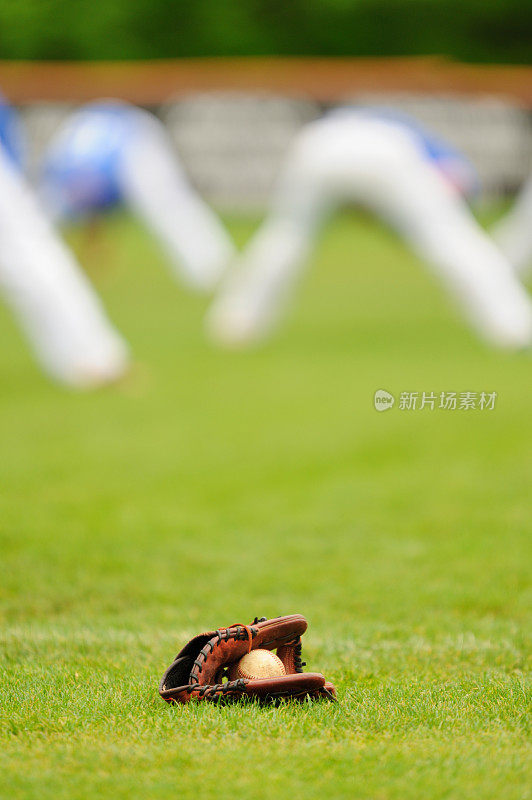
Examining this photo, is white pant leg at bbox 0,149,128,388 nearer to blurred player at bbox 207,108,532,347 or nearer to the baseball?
blurred player at bbox 207,108,532,347

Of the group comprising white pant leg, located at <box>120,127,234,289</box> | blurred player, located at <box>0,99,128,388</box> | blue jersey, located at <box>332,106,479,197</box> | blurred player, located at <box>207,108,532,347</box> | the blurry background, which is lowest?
blurred player, located at <box>0,99,128,388</box>

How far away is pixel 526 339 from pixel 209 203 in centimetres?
1475

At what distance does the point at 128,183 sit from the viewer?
13875 mm

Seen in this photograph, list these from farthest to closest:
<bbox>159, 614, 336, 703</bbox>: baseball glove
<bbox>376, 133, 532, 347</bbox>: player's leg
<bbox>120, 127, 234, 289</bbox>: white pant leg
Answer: <bbox>120, 127, 234, 289</bbox>: white pant leg < <bbox>376, 133, 532, 347</bbox>: player's leg < <bbox>159, 614, 336, 703</bbox>: baseball glove

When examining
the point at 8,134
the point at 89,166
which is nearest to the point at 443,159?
the point at 8,134

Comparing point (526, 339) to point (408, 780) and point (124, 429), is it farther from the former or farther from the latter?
point (408, 780)

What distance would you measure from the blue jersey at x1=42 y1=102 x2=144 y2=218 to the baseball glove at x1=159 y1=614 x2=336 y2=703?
1116cm

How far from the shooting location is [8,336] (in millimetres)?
11328

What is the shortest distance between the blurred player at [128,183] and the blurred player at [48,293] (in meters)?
5.35

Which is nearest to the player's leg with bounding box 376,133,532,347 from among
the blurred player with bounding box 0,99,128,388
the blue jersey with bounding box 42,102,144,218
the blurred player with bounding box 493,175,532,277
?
the blurred player with bounding box 0,99,128,388

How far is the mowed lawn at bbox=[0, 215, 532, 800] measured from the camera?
2336mm

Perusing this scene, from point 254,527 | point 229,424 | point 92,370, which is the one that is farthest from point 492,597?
point 92,370

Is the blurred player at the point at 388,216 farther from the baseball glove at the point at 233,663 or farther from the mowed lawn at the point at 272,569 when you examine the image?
the baseball glove at the point at 233,663

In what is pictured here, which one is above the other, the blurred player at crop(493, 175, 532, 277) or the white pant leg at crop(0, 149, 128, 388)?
the blurred player at crop(493, 175, 532, 277)
